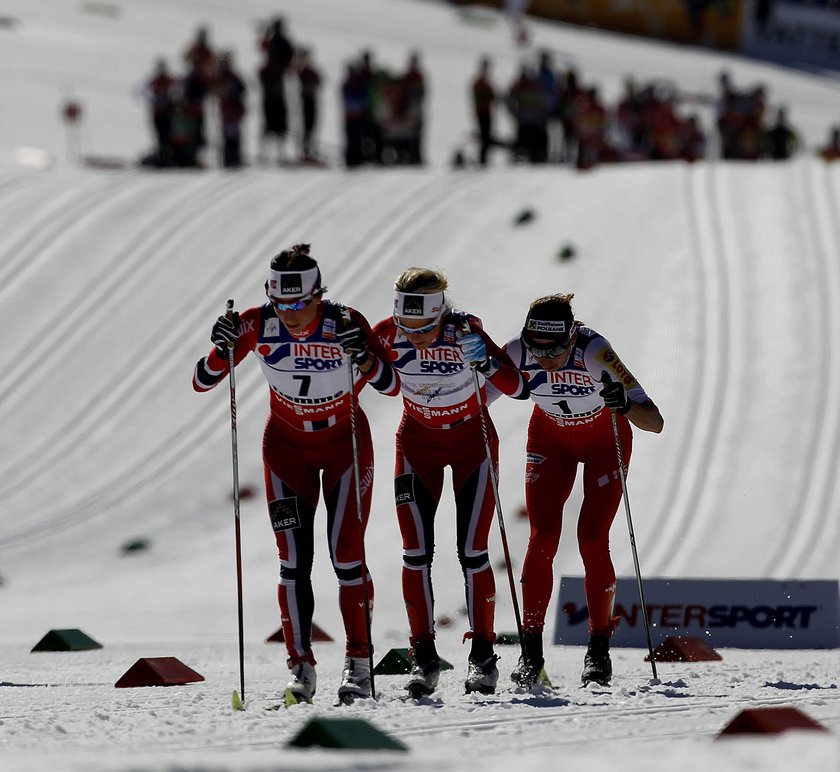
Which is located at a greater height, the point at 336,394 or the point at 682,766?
the point at 336,394

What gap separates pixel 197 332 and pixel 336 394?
808cm

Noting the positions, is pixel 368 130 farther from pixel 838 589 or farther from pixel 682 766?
pixel 682 766

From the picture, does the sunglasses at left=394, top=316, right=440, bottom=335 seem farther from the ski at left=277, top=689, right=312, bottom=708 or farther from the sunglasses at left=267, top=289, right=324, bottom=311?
the ski at left=277, top=689, right=312, bottom=708

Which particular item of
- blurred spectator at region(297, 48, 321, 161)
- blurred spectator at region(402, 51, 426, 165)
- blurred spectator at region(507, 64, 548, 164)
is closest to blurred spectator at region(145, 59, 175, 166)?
blurred spectator at region(297, 48, 321, 161)

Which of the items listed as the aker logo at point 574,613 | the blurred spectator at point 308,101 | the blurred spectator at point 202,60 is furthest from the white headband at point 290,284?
the blurred spectator at point 202,60

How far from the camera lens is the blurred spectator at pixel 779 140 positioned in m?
18.9

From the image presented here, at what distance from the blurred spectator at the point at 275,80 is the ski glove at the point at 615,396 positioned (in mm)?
13776

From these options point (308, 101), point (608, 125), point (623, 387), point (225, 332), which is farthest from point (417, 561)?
point (608, 125)

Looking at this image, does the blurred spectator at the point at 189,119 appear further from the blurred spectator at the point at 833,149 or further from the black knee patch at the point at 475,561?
the black knee patch at the point at 475,561

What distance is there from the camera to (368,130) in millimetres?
18984

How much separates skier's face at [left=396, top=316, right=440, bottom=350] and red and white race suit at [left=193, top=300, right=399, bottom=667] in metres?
0.13

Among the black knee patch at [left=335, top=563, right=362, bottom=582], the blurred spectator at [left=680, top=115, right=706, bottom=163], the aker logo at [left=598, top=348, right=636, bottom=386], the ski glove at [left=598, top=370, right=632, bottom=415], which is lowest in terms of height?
the black knee patch at [left=335, top=563, right=362, bottom=582]

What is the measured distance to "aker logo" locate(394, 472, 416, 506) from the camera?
21.1ft

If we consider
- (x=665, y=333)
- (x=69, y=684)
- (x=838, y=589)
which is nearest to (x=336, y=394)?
(x=69, y=684)
